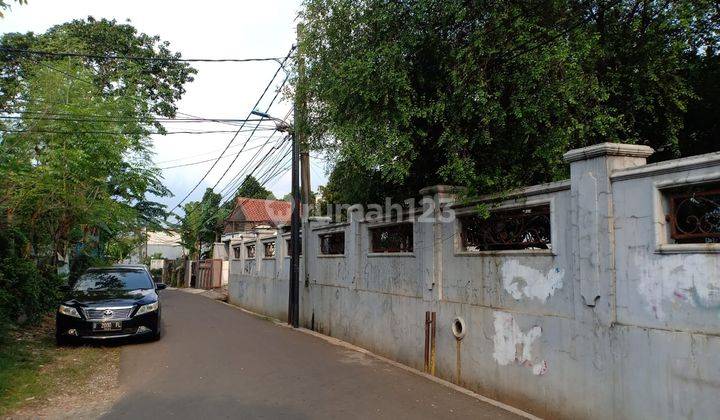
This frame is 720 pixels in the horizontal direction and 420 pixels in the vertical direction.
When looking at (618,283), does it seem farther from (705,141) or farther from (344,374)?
(705,141)

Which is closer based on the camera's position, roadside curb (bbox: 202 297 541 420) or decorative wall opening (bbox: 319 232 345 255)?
roadside curb (bbox: 202 297 541 420)

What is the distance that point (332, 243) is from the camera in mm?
12469

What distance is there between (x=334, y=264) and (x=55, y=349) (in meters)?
5.61

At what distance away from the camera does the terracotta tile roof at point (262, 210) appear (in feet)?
129

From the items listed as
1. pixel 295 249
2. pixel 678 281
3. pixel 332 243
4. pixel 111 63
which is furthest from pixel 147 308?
pixel 111 63

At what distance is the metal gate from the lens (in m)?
32.0

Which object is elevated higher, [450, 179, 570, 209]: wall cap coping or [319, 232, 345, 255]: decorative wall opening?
[450, 179, 570, 209]: wall cap coping

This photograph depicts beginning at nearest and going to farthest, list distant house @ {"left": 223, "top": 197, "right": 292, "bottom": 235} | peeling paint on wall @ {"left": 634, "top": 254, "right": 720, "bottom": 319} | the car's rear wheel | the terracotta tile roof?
peeling paint on wall @ {"left": 634, "top": 254, "right": 720, "bottom": 319}
the car's rear wheel
distant house @ {"left": 223, "top": 197, "right": 292, "bottom": 235}
the terracotta tile roof

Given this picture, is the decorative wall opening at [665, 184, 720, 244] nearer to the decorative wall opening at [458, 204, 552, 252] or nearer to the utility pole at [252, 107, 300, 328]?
the decorative wall opening at [458, 204, 552, 252]

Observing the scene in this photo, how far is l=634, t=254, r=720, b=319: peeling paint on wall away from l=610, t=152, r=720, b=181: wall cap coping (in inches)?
28.5

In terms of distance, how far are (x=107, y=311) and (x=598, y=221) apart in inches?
318

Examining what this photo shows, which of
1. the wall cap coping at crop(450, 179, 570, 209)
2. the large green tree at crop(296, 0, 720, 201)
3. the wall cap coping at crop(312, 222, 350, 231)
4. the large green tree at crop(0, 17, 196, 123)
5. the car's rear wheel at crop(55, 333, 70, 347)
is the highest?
the large green tree at crop(0, 17, 196, 123)

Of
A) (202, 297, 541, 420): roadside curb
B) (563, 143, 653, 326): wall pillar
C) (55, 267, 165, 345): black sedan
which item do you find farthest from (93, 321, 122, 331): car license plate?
(563, 143, 653, 326): wall pillar

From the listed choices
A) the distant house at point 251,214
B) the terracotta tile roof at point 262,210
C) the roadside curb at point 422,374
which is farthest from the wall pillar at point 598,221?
the terracotta tile roof at point 262,210
